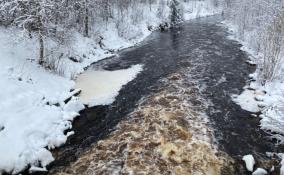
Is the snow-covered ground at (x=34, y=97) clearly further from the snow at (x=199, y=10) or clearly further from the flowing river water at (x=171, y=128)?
the snow at (x=199, y=10)

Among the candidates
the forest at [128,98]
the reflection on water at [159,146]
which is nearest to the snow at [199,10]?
the forest at [128,98]

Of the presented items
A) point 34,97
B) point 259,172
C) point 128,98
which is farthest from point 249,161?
point 34,97

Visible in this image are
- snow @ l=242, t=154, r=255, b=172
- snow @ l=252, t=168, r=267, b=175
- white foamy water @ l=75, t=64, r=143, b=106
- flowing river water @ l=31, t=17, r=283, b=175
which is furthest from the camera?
white foamy water @ l=75, t=64, r=143, b=106

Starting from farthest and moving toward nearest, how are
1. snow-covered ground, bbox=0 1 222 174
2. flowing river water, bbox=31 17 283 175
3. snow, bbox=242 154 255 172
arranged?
1. snow-covered ground, bbox=0 1 222 174
2. flowing river water, bbox=31 17 283 175
3. snow, bbox=242 154 255 172

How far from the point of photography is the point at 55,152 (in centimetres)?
1316

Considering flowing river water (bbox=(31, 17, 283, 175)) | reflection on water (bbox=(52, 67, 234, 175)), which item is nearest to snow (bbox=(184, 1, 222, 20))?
flowing river water (bbox=(31, 17, 283, 175))

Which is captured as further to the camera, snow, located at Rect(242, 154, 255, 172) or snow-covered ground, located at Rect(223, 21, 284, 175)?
snow-covered ground, located at Rect(223, 21, 284, 175)

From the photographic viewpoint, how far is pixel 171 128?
47.5 ft

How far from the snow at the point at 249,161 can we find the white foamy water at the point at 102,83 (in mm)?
8566

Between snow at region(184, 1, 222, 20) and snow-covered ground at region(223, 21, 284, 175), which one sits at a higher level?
snow at region(184, 1, 222, 20)

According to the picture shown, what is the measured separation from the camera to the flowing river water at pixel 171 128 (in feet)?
39.4

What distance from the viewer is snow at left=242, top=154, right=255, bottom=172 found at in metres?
11.9

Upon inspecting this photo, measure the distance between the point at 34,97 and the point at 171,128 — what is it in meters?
7.21

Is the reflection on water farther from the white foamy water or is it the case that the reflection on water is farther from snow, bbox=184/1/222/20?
snow, bbox=184/1/222/20
